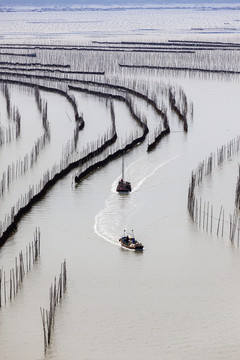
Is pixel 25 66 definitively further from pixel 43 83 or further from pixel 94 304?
pixel 94 304

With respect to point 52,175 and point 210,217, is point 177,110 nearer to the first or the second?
point 52,175

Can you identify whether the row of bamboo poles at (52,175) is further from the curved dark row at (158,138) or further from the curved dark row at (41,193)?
the curved dark row at (158,138)

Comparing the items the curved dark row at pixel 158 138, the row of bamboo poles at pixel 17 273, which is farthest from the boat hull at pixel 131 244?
the curved dark row at pixel 158 138

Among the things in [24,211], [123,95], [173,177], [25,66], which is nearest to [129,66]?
[25,66]

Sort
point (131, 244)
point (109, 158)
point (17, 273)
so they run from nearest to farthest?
point (17, 273), point (131, 244), point (109, 158)

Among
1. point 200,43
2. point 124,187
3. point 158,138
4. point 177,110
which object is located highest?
point 200,43

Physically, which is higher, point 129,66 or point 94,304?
point 129,66

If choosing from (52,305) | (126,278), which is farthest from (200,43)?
(52,305)

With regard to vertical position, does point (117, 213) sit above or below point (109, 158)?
below
